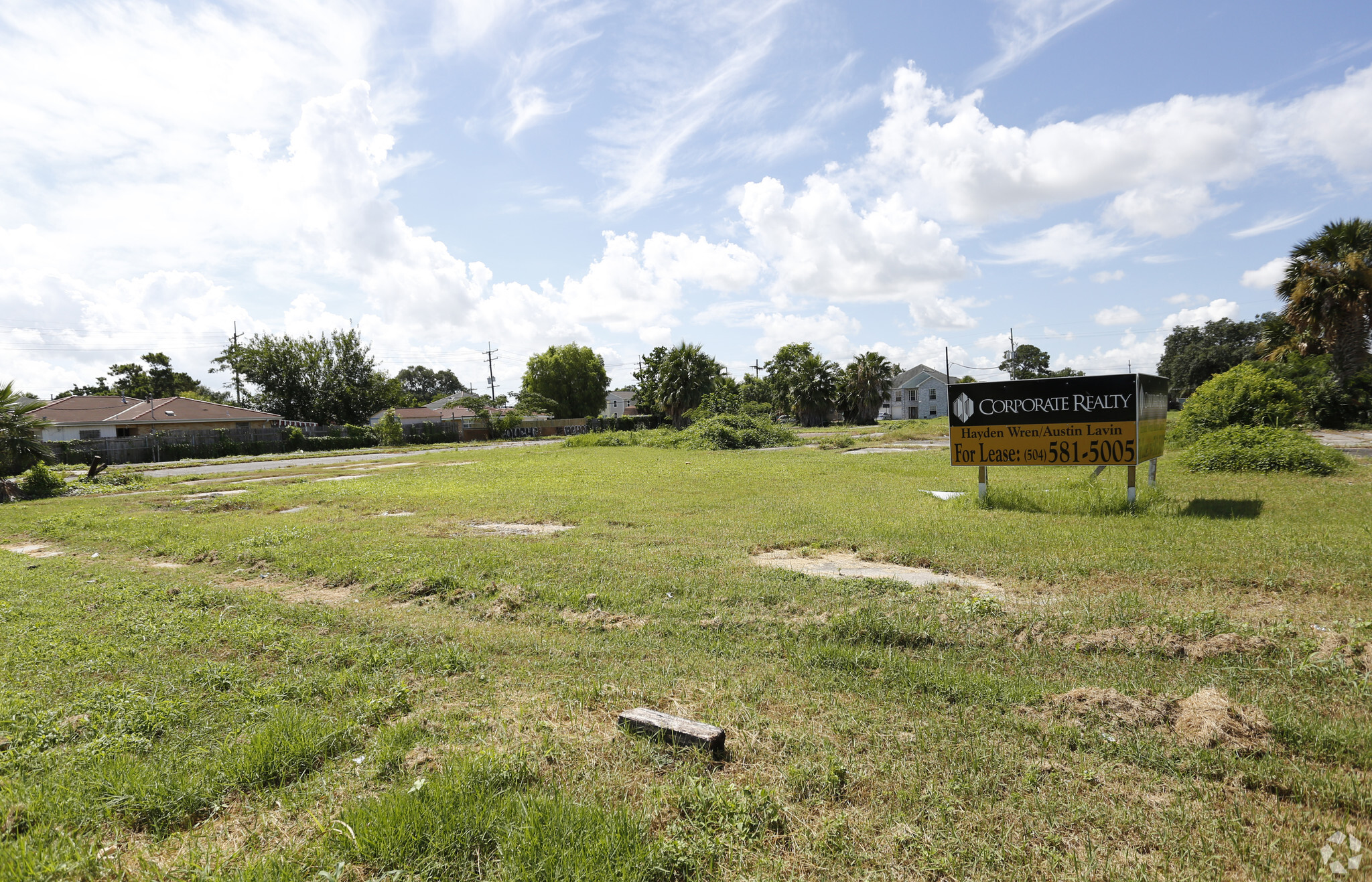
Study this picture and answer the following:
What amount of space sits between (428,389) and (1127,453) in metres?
139

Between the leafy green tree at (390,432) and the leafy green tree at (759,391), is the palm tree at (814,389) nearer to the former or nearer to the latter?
the leafy green tree at (759,391)

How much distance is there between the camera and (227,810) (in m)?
3.24

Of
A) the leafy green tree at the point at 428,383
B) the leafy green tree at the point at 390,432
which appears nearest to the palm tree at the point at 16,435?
the leafy green tree at the point at 390,432

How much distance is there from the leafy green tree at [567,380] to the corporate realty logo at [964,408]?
75257 millimetres

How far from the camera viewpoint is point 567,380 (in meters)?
87.1

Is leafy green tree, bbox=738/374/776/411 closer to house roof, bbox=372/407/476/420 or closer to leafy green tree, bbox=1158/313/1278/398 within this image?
house roof, bbox=372/407/476/420

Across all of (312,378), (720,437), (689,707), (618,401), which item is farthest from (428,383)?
(689,707)

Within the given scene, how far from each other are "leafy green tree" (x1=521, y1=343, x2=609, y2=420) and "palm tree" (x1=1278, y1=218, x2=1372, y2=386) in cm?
6990

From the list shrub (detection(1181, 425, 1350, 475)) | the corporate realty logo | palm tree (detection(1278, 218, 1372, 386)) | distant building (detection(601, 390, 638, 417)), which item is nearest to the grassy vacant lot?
the corporate realty logo

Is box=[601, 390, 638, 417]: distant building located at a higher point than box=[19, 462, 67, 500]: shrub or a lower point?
higher

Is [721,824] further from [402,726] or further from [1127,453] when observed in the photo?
[1127,453]

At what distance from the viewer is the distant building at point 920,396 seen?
88.4 m

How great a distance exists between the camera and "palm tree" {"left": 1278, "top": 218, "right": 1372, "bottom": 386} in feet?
95.2

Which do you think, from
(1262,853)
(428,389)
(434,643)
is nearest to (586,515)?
(434,643)
